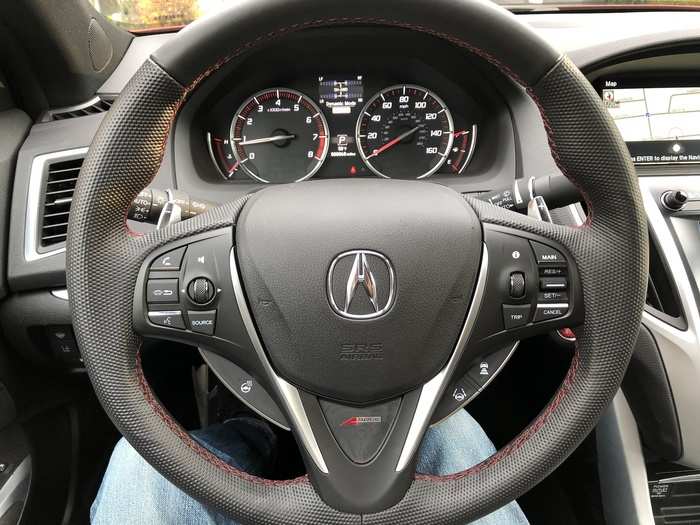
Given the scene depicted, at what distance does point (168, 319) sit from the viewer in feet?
2.72

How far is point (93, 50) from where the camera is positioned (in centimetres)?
151

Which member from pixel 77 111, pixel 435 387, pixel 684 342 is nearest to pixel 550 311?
pixel 435 387

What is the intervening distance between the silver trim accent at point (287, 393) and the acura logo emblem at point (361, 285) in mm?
114

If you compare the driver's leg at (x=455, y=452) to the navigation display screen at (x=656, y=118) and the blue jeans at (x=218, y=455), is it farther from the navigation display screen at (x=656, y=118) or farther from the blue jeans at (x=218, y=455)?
the navigation display screen at (x=656, y=118)

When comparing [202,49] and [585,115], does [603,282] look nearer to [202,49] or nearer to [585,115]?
[585,115]

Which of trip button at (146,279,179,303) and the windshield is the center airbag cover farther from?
the windshield

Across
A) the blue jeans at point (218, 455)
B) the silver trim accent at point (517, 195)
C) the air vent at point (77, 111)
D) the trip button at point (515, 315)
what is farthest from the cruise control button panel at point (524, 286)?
the air vent at point (77, 111)

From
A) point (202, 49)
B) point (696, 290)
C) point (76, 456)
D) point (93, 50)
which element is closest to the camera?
point (202, 49)

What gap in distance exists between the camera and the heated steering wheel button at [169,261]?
832 mm

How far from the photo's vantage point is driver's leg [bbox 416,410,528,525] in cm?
104

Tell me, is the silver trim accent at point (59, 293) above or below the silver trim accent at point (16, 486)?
above

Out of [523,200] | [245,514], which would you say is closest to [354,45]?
[523,200]

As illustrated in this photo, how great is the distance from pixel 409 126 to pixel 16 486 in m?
1.30

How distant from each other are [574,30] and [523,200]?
0.80 meters
